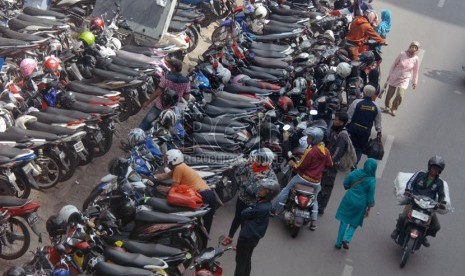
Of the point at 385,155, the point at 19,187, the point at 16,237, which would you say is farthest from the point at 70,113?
the point at 385,155

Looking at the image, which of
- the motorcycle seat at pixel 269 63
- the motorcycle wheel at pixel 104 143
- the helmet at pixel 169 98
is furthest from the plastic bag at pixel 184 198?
the motorcycle seat at pixel 269 63

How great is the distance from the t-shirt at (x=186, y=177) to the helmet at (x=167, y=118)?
4.68ft

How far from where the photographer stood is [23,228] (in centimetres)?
1007

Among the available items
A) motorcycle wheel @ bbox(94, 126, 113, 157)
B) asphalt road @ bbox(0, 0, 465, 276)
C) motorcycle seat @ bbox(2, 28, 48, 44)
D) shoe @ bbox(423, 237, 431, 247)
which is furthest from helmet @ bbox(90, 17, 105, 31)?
shoe @ bbox(423, 237, 431, 247)

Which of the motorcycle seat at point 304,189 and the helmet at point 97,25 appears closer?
the motorcycle seat at point 304,189

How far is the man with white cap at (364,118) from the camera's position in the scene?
12.9m

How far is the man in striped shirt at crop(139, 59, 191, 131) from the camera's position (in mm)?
12953

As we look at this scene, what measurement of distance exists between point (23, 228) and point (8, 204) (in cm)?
43

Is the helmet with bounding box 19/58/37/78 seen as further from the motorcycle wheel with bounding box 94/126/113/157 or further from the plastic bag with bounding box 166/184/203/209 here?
the plastic bag with bounding box 166/184/203/209

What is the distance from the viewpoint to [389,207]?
510 inches

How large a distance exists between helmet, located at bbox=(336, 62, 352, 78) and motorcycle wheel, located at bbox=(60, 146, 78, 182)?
4.71m

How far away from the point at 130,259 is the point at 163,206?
3.91 ft

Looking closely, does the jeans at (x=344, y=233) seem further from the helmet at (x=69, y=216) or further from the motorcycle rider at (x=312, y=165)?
the helmet at (x=69, y=216)

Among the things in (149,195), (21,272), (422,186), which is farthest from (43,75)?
(422,186)
